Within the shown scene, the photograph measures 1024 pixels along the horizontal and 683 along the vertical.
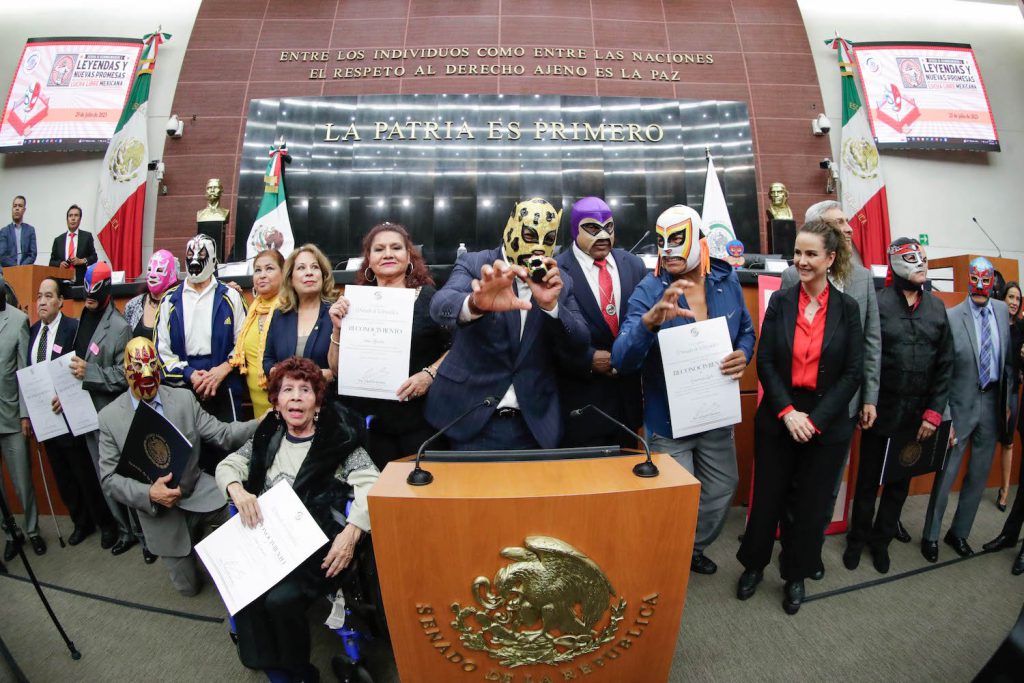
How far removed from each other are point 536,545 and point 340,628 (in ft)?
3.48

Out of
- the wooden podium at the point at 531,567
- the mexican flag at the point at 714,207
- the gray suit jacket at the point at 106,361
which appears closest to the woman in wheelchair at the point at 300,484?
the wooden podium at the point at 531,567

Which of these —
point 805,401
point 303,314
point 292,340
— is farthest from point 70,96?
point 805,401

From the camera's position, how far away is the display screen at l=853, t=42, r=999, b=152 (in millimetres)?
7879

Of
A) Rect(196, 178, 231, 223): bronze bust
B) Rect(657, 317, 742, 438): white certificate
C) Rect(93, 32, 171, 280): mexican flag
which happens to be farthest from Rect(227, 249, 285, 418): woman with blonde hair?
Rect(93, 32, 171, 280): mexican flag

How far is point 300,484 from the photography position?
1921mm

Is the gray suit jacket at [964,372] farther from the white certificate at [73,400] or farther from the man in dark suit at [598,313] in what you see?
the white certificate at [73,400]

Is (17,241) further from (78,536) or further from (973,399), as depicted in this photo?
(973,399)

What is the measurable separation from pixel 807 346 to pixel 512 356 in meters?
1.34

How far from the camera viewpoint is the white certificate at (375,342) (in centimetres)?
220

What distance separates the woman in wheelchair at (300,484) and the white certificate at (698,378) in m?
1.26

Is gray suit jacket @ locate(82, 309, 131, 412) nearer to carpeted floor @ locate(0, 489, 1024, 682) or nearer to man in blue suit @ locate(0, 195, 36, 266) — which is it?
carpeted floor @ locate(0, 489, 1024, 682)

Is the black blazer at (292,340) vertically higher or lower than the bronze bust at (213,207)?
lower

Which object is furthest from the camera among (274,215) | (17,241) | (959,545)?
(17,241)

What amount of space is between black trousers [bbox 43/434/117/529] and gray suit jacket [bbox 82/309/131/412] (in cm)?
46
